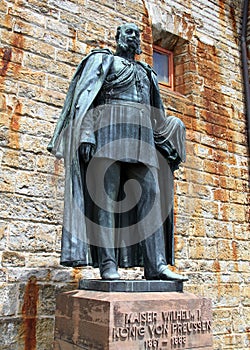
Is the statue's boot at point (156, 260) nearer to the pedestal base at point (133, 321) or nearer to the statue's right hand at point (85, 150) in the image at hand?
the pedestal base at point (133, 321)

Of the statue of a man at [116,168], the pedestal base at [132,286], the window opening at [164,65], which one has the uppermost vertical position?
the window opening at [164,65]

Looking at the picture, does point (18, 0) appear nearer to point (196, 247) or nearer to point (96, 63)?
point (96, 63)

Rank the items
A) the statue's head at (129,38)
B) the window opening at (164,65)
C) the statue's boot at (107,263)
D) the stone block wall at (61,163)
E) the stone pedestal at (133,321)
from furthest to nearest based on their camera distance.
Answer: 1. the window opening at (164,65)
2. the stone block wall at (61,163)
3. the statue's head at (129,38)
4. the statue's boot at (107,263)
5. the stone pedestal at (133,321)

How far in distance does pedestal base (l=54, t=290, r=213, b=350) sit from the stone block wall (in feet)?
4.15

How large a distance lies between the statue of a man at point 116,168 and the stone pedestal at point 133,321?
0.24m

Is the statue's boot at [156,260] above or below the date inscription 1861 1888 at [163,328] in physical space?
above

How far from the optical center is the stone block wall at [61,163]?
13.3ft

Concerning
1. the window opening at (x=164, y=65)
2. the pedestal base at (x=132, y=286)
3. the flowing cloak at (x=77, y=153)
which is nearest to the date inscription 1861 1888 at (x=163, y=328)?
the pedestal base at (x=132, y=286)

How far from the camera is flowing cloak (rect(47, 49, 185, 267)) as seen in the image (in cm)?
287

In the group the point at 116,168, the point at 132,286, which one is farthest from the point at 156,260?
the point at 116,168

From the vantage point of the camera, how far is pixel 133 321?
2486 mm

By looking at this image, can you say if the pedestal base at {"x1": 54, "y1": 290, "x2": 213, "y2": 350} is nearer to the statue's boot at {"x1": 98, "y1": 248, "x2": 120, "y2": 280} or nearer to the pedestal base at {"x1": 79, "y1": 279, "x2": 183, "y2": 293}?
the pedestal base at {"x1": 79, "y1": 279, "x2": 183, "y2": 293}

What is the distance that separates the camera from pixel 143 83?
332cm

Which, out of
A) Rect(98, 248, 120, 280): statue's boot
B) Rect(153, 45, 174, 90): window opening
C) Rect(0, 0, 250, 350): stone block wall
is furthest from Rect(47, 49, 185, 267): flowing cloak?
Rect(153, 45, 174, 90): window opening
